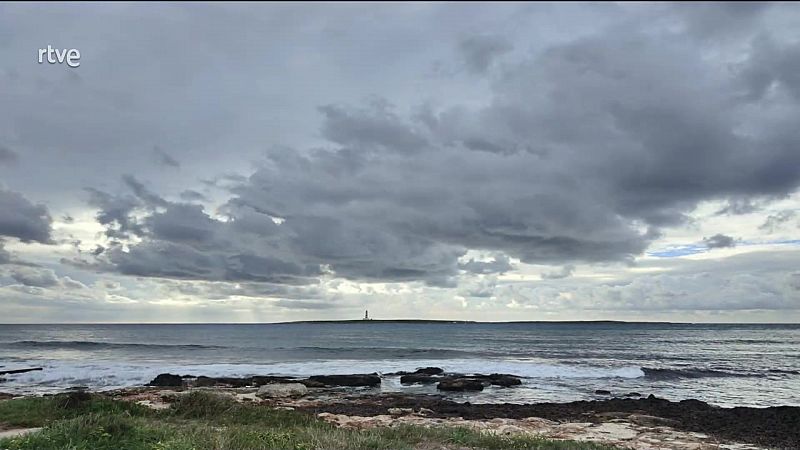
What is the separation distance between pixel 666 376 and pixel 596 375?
16.1 ft

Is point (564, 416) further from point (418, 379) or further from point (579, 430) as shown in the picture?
point (418, 379)

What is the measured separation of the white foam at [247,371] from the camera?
3331 cm

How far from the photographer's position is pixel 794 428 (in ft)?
59.8

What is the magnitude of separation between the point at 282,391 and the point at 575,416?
13795 millimetres

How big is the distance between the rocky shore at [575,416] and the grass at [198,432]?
3.18m

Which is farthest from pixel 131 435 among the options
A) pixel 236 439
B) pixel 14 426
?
pixel 14 426

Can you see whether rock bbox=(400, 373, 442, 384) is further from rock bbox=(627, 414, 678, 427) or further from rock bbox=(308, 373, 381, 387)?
rock bbox=(627, 414, 678, 427)

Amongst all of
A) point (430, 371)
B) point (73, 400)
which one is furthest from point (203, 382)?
point (73, 400)

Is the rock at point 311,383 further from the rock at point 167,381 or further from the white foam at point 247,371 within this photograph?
the rock at point 167,381

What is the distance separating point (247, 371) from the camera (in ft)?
126

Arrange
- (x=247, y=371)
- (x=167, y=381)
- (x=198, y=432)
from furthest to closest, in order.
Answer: (x=247, y=371), (x=167, y=381), (x=198, y=432)

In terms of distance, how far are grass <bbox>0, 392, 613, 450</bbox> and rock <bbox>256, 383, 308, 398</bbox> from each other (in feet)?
29.4

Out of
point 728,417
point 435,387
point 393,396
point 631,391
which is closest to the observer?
point 728,417

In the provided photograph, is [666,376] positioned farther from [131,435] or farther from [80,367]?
[80,367]
